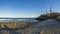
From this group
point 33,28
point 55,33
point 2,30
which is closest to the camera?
point 55,33

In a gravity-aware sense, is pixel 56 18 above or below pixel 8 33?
above

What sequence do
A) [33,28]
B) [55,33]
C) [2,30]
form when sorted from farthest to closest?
1. [33,28]
2. [2,30]
3. [55,33]

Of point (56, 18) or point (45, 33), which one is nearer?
point (45, 33)

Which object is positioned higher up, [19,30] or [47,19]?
[47,19]

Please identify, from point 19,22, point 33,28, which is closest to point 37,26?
point 33,28

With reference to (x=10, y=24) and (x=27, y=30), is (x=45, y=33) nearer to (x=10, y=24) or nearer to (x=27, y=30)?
(x=27, y=30)

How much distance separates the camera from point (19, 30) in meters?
2.55

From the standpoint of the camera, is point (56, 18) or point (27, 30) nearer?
point (27, 30)

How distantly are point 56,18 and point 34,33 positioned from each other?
0.59 m

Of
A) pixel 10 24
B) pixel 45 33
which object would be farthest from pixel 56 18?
pixel 10 24

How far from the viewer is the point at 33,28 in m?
2.64

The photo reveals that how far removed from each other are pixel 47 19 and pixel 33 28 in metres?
0.35

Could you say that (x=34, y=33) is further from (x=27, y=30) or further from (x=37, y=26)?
(x=37, y=26)

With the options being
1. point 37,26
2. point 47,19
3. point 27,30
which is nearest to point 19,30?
point 27,30
